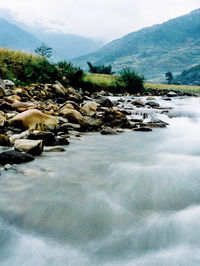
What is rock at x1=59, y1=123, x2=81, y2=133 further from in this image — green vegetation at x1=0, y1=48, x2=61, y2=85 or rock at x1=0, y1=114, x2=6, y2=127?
green vegetation at x1=0, y1=48, x2=61, y2=85

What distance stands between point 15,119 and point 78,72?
11705mm

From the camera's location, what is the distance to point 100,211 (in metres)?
1.99

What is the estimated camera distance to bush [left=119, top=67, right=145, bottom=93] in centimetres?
1972

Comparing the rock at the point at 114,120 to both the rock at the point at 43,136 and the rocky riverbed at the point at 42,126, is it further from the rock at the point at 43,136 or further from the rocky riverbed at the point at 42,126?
the rock at the point at 43,136

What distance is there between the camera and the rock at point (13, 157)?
2746 mm

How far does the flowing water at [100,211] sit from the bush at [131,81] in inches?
658

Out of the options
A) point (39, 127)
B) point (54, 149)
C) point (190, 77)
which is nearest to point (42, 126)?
point (39, 127)

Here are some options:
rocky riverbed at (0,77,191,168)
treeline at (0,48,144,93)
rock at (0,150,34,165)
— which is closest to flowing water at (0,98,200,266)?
rock at (0,150,34,165)

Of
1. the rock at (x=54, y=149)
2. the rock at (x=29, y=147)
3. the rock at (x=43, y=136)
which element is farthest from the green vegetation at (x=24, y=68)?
the rock at (x=29, y=147)

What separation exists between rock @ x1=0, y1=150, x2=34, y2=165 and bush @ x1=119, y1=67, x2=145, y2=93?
1732 cm

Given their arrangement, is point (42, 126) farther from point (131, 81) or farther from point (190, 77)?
point (190, 77)

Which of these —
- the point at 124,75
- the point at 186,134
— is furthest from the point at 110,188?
the point at 124,75

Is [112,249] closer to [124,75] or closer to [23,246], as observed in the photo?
[23,246]

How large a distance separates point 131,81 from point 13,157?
18.1 meters
